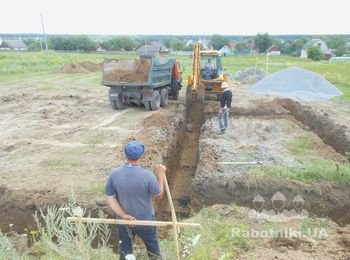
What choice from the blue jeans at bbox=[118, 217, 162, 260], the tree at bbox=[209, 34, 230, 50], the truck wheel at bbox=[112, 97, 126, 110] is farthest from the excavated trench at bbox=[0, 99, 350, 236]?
the tree at bbox=[209, 34, 230, 50]

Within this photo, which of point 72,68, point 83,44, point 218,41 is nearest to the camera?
point 72,68

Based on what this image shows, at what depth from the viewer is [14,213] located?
22.4ft

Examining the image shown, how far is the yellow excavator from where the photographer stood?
48.2 ft

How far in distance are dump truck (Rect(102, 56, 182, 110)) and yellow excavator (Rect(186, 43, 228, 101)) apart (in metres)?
1.18

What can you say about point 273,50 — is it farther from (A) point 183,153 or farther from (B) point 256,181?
(B) point 256,181

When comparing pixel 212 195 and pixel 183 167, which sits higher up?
pixel 212 195

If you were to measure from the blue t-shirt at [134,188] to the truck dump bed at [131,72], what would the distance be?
31.1ft

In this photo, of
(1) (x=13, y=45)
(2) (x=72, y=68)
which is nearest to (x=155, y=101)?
(2) (x=72, y=68)

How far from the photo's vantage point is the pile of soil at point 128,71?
1355 cm

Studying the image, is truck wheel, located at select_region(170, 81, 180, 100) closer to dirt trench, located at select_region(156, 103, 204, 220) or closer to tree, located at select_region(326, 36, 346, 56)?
dirt trench, located at select_region(156, 103, 204, 220)

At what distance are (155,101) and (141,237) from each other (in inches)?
403

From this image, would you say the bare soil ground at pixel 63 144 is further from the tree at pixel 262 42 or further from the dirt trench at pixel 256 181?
the tree at pixel 262 42

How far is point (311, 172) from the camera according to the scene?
7.79 metres

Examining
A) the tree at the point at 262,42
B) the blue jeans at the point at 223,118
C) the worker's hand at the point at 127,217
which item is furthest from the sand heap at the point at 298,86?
the tree at the point at 262,42
